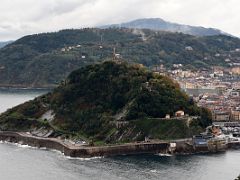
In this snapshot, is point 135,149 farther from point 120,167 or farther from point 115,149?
point 120,167

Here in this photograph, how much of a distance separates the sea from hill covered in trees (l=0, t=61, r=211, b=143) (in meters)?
5.77

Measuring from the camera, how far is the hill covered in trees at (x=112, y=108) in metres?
71.8

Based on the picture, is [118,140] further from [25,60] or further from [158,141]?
[25,60]

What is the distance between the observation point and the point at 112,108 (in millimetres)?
78062

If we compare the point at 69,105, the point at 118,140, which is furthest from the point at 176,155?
the point at 69,105

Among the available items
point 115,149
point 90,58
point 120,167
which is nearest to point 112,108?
point 115,149

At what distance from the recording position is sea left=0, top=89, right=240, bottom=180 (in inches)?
2215

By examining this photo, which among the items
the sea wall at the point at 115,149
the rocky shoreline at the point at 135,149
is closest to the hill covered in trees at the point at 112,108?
the rocky shoreline at the point at 135,149

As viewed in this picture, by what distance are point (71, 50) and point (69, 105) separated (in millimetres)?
109757

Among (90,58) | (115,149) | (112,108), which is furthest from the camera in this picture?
(90,58)

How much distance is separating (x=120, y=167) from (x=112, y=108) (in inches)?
728

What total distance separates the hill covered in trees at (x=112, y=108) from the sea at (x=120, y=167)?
5770 millimetres

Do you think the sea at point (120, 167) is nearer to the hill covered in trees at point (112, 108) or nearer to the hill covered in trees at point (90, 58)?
the hill covered in trees at point (112, 108)

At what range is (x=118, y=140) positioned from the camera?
71125 millimetres
